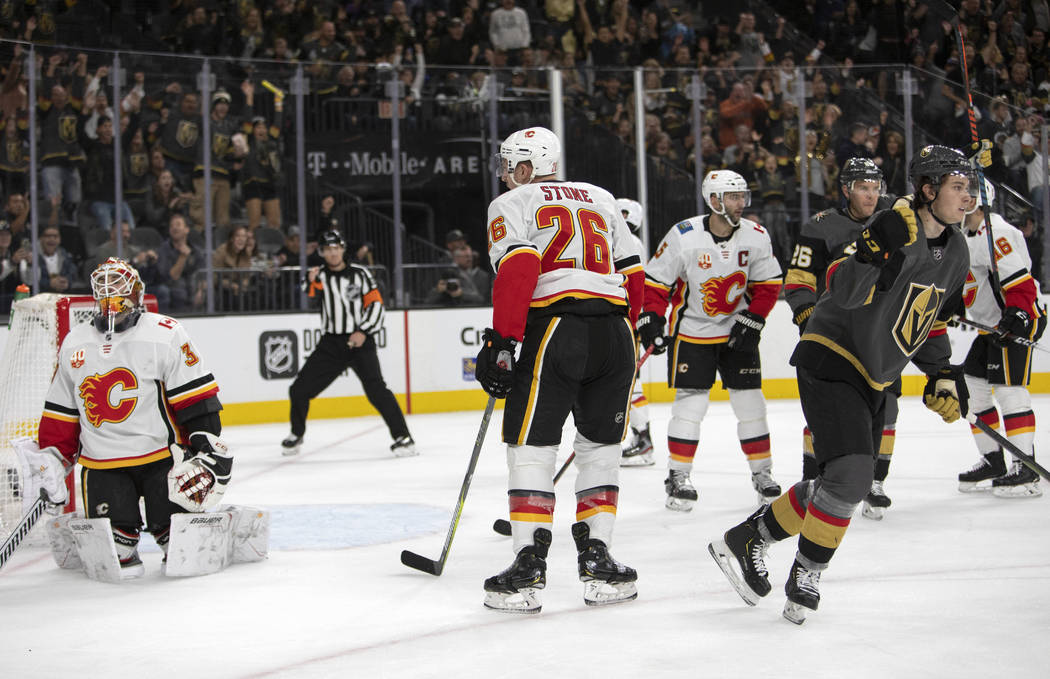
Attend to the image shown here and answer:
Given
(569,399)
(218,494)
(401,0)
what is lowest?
(218,494)

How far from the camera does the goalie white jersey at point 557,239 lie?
3.10m

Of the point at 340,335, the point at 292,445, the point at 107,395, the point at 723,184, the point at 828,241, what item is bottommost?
the point at 292,445

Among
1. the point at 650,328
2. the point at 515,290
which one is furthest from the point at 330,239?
the point at 515,290

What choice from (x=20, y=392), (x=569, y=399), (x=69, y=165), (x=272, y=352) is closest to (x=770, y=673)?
Answer: (x=569, y=399)

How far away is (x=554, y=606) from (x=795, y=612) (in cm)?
64

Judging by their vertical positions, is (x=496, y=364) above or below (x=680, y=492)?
above

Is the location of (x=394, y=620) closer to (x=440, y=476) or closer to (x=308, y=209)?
(x=440, y=476)

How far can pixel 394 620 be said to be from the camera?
3000 mm

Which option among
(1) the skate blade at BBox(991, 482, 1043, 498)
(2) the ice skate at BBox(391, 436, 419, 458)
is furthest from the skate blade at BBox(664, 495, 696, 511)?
(2) the ice skate at BBox(391, 436, 419, 458)

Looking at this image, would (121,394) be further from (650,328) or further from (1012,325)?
(1012,325)

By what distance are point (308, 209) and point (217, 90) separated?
107 centimetres

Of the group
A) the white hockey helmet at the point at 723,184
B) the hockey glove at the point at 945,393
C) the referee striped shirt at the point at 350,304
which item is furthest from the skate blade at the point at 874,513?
the referee striped shirt at the point at 350,304

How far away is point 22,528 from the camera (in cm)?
350

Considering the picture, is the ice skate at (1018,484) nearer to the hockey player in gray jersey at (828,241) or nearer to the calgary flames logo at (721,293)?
the hockey player in gray jersey at (828,241)
